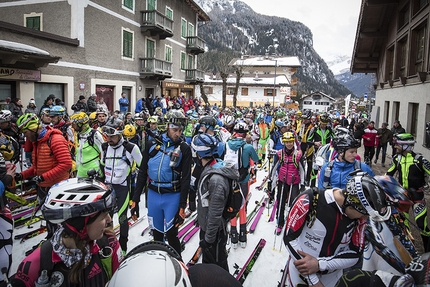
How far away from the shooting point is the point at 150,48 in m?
23.3

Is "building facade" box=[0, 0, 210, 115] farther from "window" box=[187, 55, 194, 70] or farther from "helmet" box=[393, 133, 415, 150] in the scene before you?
"helmet" box=[393, 133, 415, 150]

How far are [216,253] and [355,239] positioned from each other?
1.79 m

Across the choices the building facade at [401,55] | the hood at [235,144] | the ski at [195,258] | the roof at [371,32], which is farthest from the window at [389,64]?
the ski at [195,258]

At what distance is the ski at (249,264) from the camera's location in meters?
4.71

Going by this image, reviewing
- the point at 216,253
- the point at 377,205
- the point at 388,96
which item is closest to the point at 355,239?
the point at 377,205

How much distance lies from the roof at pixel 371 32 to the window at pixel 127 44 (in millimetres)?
15328

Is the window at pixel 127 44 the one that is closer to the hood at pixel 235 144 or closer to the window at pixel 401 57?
the hood at pixel 235 144

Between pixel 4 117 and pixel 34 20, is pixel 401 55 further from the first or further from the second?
pixel 34 20

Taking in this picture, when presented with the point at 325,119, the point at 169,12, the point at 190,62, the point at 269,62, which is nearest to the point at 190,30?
the point at 190,62

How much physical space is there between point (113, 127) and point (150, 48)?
20.1 m

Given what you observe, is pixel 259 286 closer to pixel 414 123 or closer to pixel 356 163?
pixel 356 163

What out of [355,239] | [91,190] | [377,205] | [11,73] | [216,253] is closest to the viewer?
[91,190]

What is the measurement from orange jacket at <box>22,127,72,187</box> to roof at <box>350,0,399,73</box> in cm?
1833

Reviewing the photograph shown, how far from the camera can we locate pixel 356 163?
191 inches
